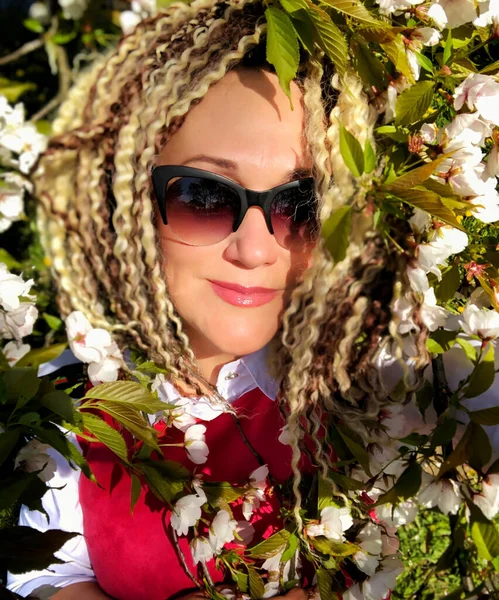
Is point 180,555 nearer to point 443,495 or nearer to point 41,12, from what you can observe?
point 443,495

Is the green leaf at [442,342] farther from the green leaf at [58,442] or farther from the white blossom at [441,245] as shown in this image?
the green leaf at [58,442]

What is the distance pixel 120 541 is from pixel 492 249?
36.7 inches

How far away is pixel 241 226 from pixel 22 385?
0.43 meters

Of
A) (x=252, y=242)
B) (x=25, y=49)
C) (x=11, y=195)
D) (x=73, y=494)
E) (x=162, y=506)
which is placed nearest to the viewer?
(x=252, y=242)

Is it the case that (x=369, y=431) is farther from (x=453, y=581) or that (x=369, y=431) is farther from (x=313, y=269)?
(x=453, y=581)

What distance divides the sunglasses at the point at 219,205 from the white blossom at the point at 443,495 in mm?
465

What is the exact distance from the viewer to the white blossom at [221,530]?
3.62 feet

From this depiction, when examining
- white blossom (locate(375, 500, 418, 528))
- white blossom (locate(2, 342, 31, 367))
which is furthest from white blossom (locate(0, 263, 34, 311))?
white blossom (locate(375, 500, 418, 528))

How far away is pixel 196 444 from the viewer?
118cm

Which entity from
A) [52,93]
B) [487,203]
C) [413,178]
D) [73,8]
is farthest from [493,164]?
[52,93]

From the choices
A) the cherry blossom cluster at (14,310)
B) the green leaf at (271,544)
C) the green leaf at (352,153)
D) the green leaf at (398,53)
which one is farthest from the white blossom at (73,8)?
the green leaf at (271,544)

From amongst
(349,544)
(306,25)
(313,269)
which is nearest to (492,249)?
(313,269)

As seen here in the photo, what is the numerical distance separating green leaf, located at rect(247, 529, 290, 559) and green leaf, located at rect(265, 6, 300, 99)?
30.4 inches

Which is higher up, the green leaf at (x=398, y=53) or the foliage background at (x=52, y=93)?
the green leaf at (x=398, y=53)
